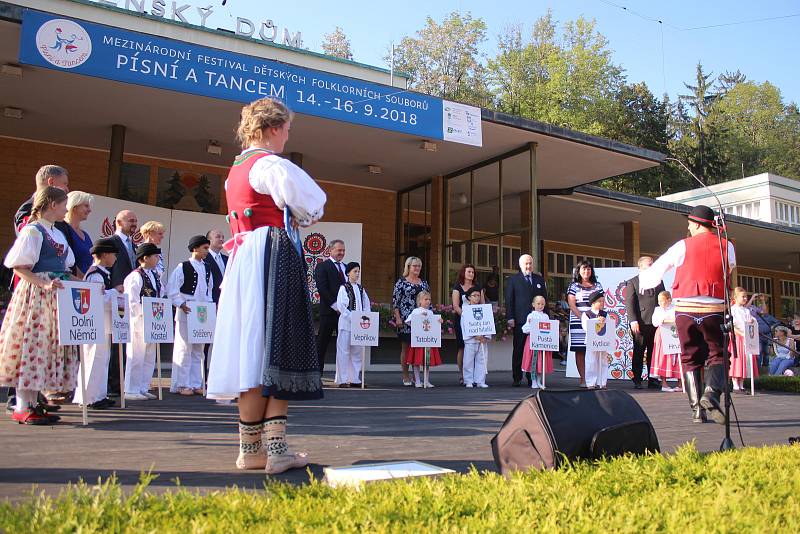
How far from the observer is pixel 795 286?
31.5 meters

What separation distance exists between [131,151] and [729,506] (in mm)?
14498

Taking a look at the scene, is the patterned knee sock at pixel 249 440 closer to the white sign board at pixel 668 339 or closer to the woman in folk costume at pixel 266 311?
the woman in folk costume at pixel 266 311

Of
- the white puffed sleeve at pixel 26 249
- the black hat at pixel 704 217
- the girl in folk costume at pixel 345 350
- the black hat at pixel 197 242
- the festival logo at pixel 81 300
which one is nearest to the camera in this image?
the white puffed sleeve at pixel 26 249

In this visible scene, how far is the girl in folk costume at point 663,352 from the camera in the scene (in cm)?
920

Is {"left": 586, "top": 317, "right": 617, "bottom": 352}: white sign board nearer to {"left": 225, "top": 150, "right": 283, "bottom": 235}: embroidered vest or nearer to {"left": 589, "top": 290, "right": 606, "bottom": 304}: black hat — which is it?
{"left": 589, "top": 290, "right": 606, "bottom": 304}: black hat

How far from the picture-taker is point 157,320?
258 inches

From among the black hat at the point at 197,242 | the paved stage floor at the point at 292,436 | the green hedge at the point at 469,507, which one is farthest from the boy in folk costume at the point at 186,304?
the green hedge at the point at 469,507

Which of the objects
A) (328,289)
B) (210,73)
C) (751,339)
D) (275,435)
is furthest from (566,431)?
(210,73)

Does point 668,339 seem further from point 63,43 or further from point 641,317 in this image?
point 63,43

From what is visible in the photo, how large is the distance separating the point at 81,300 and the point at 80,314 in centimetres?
10

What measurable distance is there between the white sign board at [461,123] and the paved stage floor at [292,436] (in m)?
5.22

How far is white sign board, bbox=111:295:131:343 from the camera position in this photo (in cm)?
573

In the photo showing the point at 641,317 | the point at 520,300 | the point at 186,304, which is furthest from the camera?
the point at 641,317

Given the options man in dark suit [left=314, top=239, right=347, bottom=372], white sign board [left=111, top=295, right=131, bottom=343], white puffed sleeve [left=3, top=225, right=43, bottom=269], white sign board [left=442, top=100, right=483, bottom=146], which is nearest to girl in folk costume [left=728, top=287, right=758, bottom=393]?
white sign board [left=442, top=100, right=483, bottom=146]
